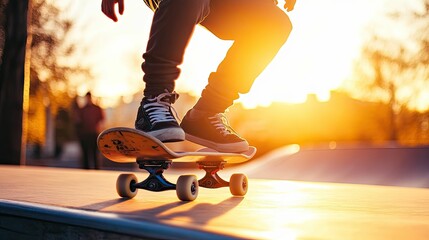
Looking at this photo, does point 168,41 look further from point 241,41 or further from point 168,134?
point 241,41

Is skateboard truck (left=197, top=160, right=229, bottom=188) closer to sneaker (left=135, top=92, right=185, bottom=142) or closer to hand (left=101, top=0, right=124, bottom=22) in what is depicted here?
sneaker (left=135, top=92, right=185, bottom=142)

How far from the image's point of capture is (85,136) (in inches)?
428

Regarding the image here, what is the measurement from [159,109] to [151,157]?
0.83ft

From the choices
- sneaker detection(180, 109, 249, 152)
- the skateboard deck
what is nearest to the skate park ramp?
sneaker detection(180, 109, 249, 152)

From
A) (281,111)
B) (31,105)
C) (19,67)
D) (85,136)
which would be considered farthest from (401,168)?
(281,111)

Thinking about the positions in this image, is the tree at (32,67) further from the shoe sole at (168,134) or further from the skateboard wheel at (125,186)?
the shoe sole at (168,134)

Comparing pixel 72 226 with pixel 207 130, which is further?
pixel 207 130

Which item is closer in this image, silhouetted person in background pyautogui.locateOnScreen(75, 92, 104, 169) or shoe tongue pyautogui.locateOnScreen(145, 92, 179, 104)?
shoe tongue pyautogui.locateOnScreen(145, 92, 179, 104)

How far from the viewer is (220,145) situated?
9.50 feet

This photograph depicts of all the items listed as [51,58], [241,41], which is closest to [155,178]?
[241,41]

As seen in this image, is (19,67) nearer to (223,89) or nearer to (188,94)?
(223,89)

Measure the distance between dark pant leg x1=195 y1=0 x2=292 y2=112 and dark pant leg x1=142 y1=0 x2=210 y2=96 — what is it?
353mm

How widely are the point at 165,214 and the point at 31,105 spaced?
25.1m

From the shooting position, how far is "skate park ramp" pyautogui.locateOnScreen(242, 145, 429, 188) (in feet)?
30.4
